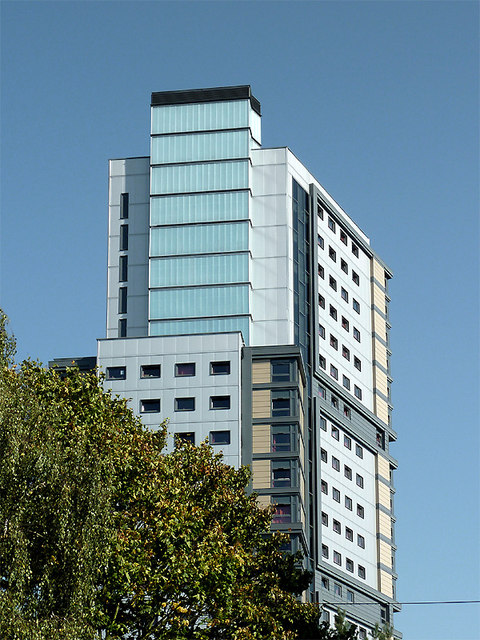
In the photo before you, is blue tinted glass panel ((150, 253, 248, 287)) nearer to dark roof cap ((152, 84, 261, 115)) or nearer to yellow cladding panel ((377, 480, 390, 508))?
dark roof cap ((152, 84, 261, 115))

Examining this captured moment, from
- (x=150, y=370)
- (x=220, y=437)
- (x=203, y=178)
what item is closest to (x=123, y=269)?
(x=203, y=178)

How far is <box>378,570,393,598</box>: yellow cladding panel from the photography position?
11462 centimetres

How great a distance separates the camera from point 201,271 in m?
105

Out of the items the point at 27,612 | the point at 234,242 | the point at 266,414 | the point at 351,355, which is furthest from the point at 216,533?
the point at 351,355

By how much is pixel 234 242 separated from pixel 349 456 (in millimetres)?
23317

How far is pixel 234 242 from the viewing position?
106m

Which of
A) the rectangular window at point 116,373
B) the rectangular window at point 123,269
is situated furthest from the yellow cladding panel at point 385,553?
the rectangular window at point 123,269

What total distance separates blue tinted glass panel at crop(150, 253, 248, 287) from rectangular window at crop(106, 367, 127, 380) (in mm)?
10028

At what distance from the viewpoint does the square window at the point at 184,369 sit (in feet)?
317

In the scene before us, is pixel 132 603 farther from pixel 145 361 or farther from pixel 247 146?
pixel 247 146

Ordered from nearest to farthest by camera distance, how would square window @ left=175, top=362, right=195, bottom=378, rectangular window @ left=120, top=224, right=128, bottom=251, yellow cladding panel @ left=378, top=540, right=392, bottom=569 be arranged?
square window @ left=175, top=362, right=195, bottom=378, rectangular window @ left=120, top=224, right=128, bottom=251, yellow cladding panel @ left=378, top=540, right=392, bottom=569

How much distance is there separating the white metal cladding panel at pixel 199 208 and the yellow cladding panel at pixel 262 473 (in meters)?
22.8

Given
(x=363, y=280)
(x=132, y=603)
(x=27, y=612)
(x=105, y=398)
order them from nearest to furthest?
(x=27, y=612)
(x=132, y=603)
(x=105, y=398)
(x=363, y=280)

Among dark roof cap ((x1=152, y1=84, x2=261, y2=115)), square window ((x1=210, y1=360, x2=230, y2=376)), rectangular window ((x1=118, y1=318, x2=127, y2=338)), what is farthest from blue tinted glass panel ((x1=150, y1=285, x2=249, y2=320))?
dark roof cap ((x1=152, y1=84, x2=261, y2=115))
